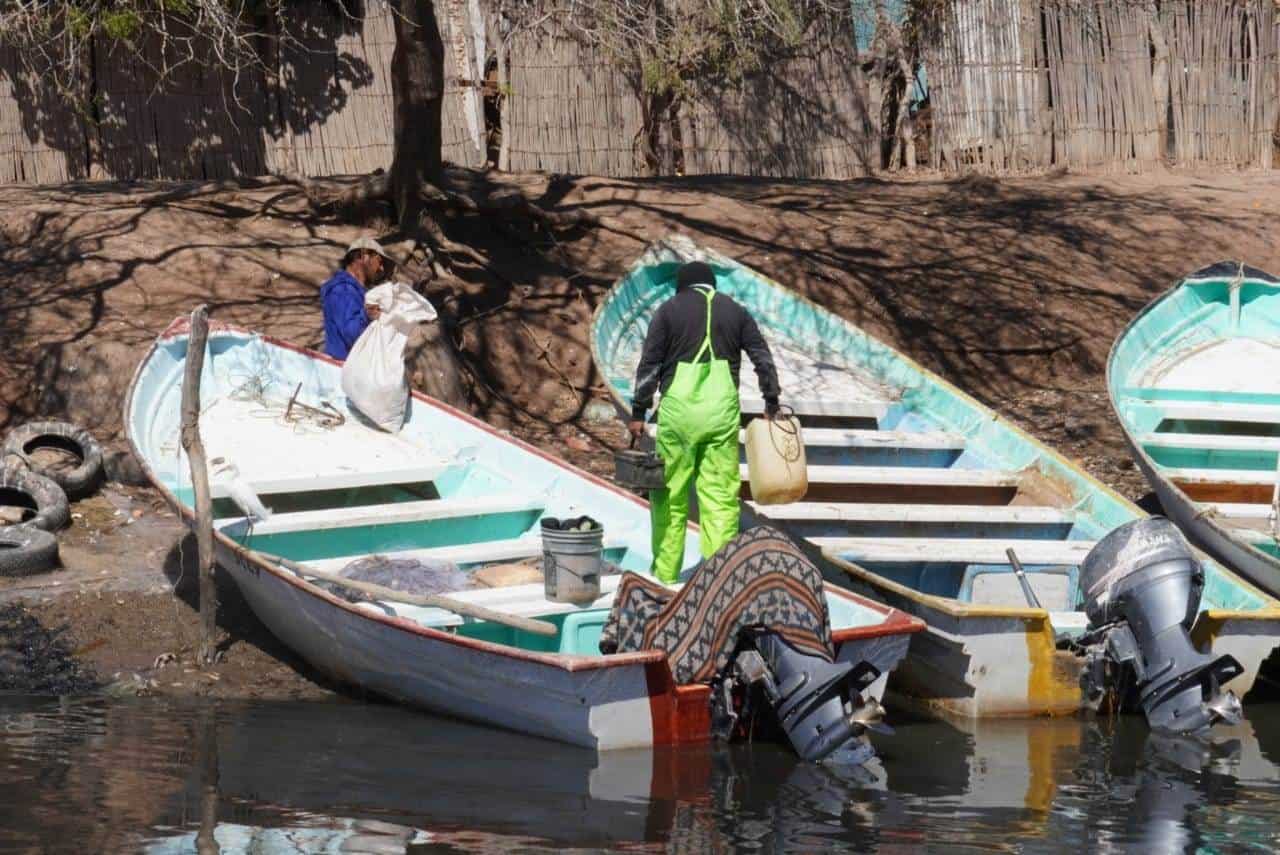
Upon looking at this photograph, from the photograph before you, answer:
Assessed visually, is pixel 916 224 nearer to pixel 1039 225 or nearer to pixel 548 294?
pixel 1039 225

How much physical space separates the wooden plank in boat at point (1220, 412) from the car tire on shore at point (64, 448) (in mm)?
6162

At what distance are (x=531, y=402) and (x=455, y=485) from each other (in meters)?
2.72

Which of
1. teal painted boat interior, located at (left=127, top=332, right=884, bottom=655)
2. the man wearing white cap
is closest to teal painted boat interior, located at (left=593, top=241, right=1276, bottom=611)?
teal painted boat interior, located at (left=127, top=332, right=884, bottom=655)

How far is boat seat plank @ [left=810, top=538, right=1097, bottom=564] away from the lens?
28.2 feet

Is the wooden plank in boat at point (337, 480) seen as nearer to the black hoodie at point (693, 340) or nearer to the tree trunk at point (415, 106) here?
the black hoodie at point (693, 340)

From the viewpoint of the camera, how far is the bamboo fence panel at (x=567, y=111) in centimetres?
1559

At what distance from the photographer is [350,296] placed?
1001cm

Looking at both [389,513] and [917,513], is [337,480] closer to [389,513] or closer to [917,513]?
[389,513]

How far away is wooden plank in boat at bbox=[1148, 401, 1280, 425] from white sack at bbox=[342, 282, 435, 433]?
4401 mm

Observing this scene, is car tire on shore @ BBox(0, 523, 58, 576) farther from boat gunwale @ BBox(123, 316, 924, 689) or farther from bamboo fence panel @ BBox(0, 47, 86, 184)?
bamboo fence panel @ BBox(0, 47, 86, 184)

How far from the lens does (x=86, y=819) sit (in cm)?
621

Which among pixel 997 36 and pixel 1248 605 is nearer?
pixel 1248 605

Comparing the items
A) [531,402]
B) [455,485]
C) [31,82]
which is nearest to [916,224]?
[531,402]

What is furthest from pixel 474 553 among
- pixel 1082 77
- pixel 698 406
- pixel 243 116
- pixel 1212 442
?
pixel 1082 77
